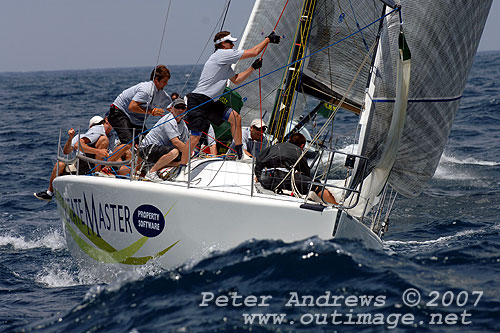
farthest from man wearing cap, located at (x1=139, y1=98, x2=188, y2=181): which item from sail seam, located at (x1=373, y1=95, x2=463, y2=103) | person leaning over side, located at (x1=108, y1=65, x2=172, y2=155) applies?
sail seam, located at (x1=373, y1=95, x2=463, y2=103)

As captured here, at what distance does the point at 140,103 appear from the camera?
7.32 m

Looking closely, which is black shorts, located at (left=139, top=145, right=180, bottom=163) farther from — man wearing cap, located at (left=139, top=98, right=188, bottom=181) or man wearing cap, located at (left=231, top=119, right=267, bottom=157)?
man wearing cap, located at (left=231, top=119, right=267, bottom=157)

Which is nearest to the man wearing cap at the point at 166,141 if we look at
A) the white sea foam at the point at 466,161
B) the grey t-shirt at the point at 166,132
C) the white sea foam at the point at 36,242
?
the grey t-shirt at the point at 166,132

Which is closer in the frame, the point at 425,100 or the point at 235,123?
the point at 425,100

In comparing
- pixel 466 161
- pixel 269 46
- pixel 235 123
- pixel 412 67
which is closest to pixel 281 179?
pixel 235 123

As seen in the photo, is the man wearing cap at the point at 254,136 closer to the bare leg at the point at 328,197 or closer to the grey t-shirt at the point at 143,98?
the grey t-shirt at the point at 143,98

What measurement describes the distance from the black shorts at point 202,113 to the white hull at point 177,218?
1.69ft

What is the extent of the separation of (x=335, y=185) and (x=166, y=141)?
1731mm

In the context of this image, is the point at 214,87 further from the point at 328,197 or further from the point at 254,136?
the point at 254,136

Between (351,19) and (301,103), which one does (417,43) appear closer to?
(351,19)

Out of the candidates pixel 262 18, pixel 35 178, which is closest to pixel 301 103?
pixel 262 18

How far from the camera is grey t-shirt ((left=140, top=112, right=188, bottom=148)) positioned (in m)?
6.40

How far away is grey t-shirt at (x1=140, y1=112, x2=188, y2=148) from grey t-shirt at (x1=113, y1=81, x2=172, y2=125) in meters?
0.81

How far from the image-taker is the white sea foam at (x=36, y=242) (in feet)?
25.9
